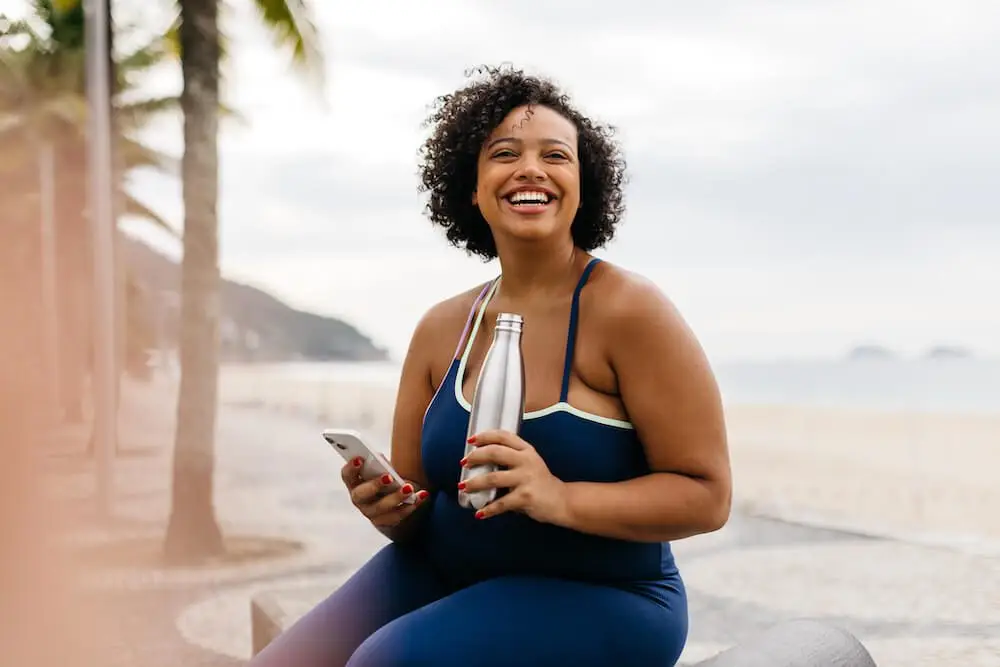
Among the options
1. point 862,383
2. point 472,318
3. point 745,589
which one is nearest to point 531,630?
point 472,318

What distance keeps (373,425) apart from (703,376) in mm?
28061

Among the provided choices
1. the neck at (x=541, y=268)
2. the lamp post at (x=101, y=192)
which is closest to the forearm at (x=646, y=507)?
the neck at (x=541, y=268)

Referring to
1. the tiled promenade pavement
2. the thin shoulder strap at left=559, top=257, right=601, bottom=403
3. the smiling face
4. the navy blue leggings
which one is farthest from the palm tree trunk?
the navy blue leggings

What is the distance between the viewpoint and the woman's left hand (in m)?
1.33

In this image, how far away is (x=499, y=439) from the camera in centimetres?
134

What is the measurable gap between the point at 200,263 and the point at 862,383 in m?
40.6

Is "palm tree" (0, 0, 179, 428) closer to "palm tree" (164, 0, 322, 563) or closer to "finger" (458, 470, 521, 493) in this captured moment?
"palm tree" (164, 0, 322, 563)

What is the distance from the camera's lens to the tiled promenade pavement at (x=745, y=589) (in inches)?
237

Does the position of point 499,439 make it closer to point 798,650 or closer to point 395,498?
point 395,498

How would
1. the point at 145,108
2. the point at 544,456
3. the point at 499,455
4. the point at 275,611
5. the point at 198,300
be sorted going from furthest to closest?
the point at 145,108 < the point at 198,300 < the point at 275,611 < the point at 544,456 < the point at 499,455

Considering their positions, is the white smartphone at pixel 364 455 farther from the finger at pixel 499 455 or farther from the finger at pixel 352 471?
the finger at pixel 499 455

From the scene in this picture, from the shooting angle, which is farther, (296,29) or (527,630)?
(296,29)

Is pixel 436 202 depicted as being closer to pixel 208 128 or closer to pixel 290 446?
pixel 208 128

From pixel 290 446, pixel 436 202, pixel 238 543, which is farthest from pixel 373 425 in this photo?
pixel 436 202
